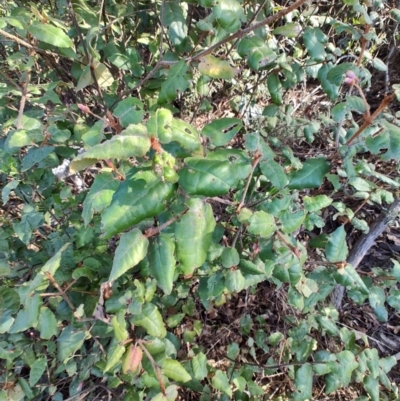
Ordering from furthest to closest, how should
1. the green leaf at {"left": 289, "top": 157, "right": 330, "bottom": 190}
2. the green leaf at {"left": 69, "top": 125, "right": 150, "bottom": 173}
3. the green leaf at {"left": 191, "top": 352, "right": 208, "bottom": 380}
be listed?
1. the green leaf at {"left": 191, "top": 352, "right": 208, "bottom": 380}
2. the green leaf at {"left": 289, "top": 157, "right": 330, "bottom": 190}
3. the green leaf at {"left": 69, "top": 125, "right": 150, "bottom": 173}

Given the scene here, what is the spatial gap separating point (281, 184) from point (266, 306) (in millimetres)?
1730

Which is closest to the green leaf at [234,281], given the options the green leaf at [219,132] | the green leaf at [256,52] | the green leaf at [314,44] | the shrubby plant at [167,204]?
the shrubby plant at [167,204]

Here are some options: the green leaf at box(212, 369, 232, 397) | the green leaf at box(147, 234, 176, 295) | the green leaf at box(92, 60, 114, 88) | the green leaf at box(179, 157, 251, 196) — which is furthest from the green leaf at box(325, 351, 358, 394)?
the green leaf at box(92, 60, 114, 88)

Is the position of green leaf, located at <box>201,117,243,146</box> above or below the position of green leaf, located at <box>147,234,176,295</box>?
above

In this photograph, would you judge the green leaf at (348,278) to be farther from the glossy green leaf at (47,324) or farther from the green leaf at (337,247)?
the glossy green leaf at (47,324)

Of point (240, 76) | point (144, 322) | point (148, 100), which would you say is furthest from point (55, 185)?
point (240, 76)

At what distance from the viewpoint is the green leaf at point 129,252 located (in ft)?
2.76

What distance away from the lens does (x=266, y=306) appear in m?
2.63

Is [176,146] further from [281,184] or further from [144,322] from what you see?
[144,322]

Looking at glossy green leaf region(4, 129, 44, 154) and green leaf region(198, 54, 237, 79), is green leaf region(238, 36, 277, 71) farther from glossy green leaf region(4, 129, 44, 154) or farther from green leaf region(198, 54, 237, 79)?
glossy green leaf region(4, 129, 44, 154)

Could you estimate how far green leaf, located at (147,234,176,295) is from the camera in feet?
3.00

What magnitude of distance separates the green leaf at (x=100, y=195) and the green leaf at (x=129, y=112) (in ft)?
0.59

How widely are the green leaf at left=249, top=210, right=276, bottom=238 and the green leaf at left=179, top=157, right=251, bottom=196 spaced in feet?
0.80

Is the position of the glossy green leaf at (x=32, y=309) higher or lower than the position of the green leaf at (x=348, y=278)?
lower
